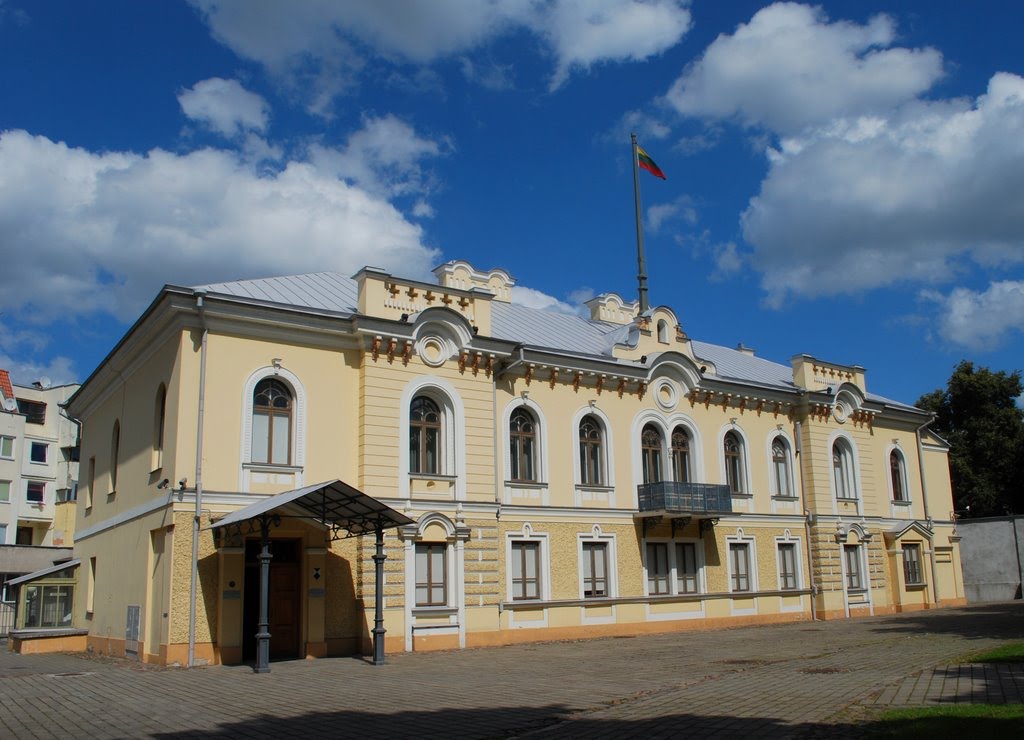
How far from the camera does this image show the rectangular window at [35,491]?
52469 millimetres

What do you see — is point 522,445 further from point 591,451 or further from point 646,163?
point 646,163

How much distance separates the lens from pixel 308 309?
2105cm

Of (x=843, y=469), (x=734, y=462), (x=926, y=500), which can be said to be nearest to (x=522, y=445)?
(x=734, y=462)

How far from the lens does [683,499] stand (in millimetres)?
26375

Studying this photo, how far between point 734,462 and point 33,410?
42.9 metres

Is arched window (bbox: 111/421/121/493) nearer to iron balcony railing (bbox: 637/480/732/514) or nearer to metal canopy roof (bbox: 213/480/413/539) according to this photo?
metal canopy roof (bbox: 213/480/413/539)

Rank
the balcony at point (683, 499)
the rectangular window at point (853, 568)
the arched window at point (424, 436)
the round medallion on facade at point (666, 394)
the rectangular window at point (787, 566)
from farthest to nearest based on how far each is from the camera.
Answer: the rectangular window at point (853, 568), the rectangular window at point (787, 566), the round medallion on facade at point (666, 394), the balcony at point (683, 499), the arched window at point (424, 436)

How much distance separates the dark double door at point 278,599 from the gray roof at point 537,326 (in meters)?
5.51

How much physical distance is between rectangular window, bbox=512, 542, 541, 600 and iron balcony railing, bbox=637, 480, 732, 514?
3.85m

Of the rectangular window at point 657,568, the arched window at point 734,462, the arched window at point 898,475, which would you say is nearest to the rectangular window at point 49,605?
the rectangular window at point 657,568

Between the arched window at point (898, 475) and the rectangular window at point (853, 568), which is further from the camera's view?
the arched window at point (898, 475)

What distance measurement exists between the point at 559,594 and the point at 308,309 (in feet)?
32.8

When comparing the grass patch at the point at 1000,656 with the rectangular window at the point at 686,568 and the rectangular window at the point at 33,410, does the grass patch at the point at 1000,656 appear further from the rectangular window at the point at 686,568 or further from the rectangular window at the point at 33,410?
the rectangular window at the point at 33,410

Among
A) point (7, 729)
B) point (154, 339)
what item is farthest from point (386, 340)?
point (7, 729)
